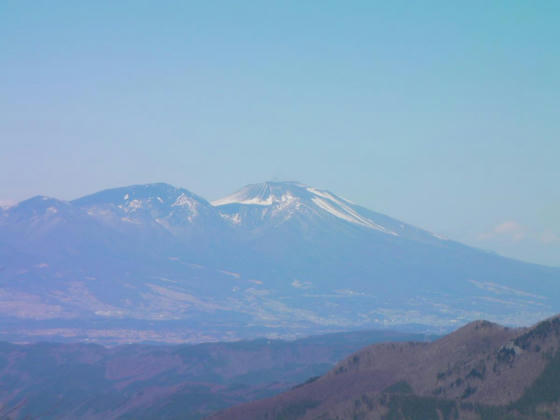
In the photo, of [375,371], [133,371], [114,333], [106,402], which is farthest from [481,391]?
[114,333]

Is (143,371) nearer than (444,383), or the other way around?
(444,383)

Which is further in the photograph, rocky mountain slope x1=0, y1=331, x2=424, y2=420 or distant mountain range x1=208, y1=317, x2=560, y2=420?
rocky mountain slope x1=0, y1=331, x2=424, y2=420

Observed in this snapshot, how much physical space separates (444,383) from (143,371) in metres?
65.6

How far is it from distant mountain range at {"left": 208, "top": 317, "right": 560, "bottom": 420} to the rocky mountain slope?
24.1 meters

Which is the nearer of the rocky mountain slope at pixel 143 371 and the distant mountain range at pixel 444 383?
the distant mountain range at pixel 444 383

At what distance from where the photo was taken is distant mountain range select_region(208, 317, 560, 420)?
4000cm

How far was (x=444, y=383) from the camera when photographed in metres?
46.6

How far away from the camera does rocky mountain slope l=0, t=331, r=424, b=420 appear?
279 ft

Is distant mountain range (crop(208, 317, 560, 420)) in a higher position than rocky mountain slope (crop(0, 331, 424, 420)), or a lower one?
higher

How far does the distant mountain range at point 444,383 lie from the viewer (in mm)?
40000

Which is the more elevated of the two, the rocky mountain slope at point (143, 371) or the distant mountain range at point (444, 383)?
the distant mountain range at point (444, 383)

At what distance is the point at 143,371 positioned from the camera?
10606 centimetres

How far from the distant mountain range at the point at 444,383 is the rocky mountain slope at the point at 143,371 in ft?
79.0

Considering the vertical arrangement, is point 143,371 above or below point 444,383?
below
